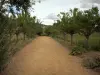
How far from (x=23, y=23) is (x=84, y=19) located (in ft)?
Answer: 58.0

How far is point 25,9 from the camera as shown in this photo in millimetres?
15719

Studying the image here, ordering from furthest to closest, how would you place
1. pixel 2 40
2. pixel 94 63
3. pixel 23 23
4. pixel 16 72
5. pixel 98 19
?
pixel 23 23, pixel 98 19, pixel 94 63, pixel 16 72, pixel 2 40

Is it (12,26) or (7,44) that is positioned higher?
(12,26)

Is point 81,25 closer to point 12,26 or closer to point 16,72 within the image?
point 16,72

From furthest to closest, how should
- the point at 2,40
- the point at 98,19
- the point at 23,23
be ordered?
1. the point at 23,23
2. the point at 98,19
3. the point at 2,40

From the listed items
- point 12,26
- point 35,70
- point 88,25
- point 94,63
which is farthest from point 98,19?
point 12,26

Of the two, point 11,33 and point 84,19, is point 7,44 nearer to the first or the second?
point 11,33

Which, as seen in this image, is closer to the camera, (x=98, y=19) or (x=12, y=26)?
(x=12, y=26)

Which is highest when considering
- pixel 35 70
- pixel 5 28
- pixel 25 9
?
pixel 25 9

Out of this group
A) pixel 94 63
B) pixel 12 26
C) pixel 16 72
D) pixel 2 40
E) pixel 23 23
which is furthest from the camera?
pixel 23 23

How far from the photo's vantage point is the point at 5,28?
9422 millimetres

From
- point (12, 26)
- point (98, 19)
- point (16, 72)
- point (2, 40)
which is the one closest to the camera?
point (2, 40)

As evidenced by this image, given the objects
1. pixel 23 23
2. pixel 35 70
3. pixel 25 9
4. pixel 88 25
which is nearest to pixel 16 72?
pixel 35 70

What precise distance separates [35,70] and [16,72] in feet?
3.82
